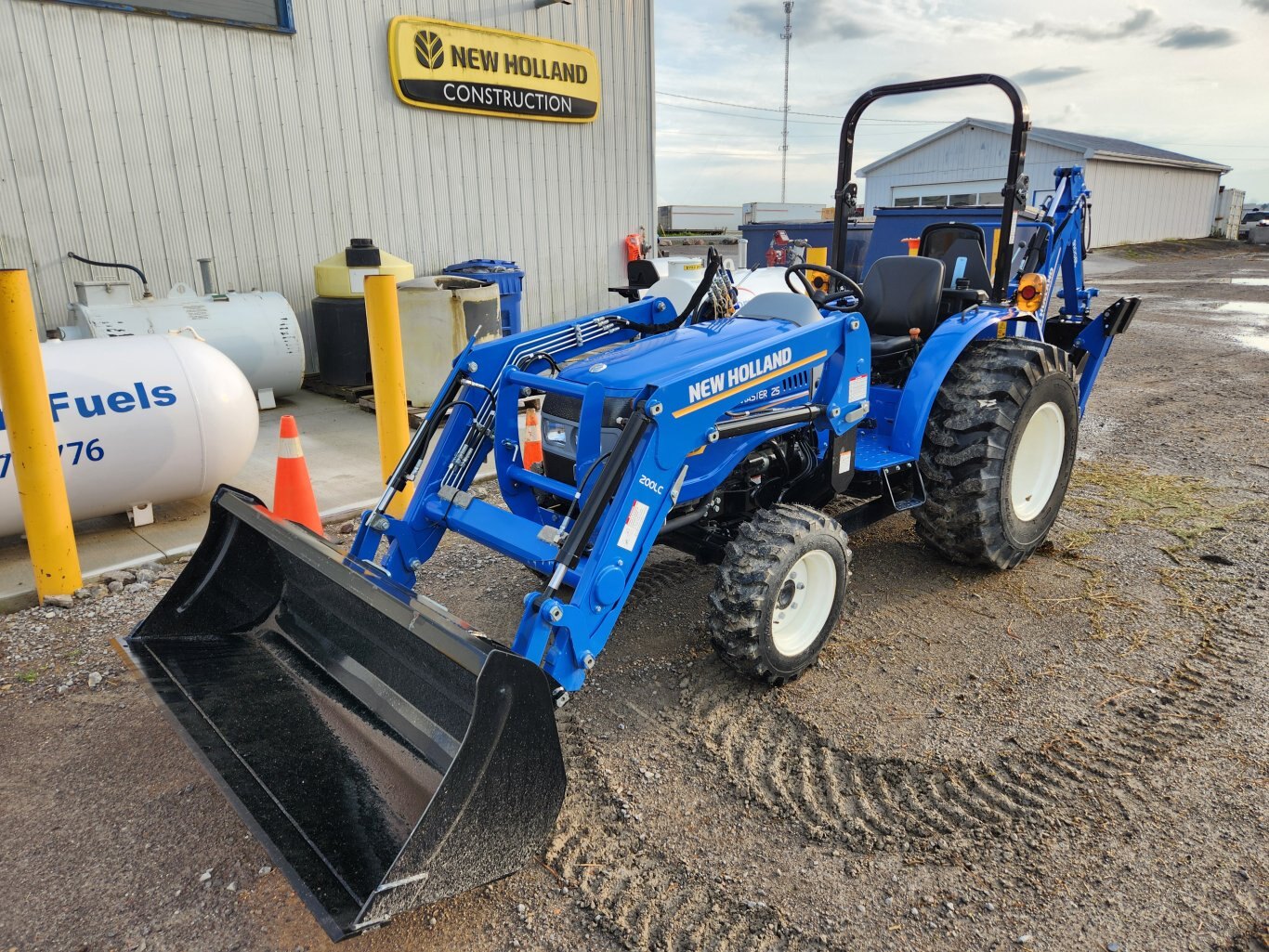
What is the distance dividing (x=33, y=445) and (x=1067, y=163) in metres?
34.3

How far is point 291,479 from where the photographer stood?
4.48 metres

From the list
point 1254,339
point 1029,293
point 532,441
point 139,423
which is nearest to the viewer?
point 532,441

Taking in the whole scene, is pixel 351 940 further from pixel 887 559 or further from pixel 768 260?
pixel 768 260

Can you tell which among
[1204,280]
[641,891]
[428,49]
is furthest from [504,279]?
[1204,280]

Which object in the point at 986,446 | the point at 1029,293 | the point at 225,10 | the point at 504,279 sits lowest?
the point at 986,446

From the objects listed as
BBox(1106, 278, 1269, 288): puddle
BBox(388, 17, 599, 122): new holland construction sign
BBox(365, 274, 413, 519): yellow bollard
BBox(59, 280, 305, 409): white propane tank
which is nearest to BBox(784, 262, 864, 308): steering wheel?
BBox(365, 274, 413, 519): yellow bollard

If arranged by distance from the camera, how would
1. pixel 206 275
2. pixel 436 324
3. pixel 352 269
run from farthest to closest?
pixel 352 269 < pixel 206 275 < pixel 436 324

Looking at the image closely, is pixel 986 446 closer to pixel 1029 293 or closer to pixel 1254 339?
pixel 1029 293

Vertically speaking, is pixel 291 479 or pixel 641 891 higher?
pixel 291 479

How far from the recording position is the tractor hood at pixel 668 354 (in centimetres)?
330

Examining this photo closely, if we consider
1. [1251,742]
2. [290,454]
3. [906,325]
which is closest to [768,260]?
[906,325]

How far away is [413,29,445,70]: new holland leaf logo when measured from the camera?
9.34 meters

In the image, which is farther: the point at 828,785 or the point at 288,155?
the point at 288,155

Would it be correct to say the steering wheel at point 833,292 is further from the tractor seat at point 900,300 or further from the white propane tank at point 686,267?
the white propane tank at point 686,267
